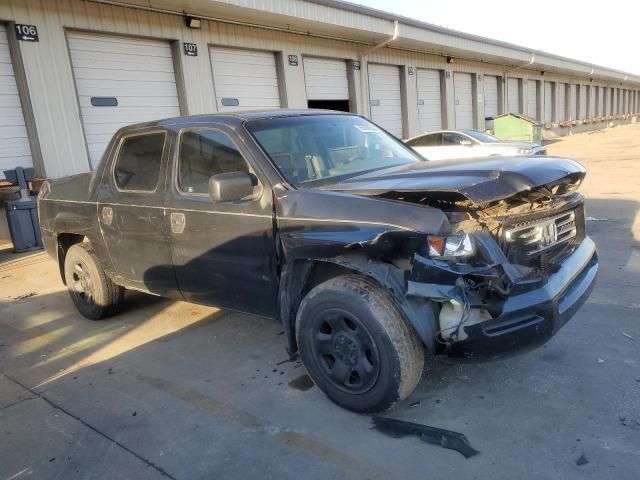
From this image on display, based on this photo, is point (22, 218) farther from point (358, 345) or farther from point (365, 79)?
point (365, 79)

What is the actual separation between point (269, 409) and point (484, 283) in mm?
1538

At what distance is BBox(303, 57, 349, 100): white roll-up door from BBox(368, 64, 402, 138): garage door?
53.9 inches

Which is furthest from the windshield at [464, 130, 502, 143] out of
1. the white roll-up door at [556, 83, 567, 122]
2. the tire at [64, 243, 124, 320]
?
the white roll-up door at [556, 83, 567, 122]

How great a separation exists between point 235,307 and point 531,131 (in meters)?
20.7

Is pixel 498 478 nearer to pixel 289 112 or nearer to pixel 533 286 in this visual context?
pixel 533 286

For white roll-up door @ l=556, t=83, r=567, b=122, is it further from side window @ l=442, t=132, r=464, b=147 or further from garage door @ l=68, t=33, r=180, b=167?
garage door @ l=68, t=33, r=180, b=167

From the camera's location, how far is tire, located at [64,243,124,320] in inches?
184

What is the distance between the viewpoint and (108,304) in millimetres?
4777

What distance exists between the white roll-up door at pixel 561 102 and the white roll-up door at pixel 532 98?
4725 mm

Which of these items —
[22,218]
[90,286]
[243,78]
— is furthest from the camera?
[243,78]

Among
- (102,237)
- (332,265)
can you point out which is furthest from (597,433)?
(102,237)

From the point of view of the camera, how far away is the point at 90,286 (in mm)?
4777

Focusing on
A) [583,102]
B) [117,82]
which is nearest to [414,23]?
[117,82]

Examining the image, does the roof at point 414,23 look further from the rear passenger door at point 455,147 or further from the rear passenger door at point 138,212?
the rear passenger door at point 138,212
